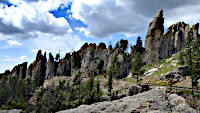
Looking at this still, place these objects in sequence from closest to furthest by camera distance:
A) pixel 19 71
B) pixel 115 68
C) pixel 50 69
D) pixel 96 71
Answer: pixel 115 68 → pixel 96 71 → pixel 50 69 → pixel 19 71

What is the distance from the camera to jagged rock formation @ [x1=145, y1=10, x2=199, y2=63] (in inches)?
4131

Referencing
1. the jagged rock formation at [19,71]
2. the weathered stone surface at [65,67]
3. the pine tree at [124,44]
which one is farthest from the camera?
the jagged rock formation at [19,71]

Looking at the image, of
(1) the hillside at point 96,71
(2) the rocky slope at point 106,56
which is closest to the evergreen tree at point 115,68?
(1) the hillside at point 96,71

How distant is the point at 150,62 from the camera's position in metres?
102

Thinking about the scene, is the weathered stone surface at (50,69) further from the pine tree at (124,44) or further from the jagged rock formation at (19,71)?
the pine tree at (124,44)

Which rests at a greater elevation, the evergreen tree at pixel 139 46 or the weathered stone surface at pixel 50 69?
the evergreen tree at pixel 139 46

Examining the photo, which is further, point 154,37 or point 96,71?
point 96,71

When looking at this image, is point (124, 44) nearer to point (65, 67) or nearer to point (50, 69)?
point (65, 67)

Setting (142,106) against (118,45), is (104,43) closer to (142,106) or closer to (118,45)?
(118,45)

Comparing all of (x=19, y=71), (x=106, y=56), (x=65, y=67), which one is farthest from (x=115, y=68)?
(x=19, y=71)

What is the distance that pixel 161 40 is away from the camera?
106875 mm

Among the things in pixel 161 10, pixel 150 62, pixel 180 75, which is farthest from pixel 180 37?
pixel 180 75

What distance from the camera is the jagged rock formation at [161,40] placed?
344 feet

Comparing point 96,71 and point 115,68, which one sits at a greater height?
point 115,68
